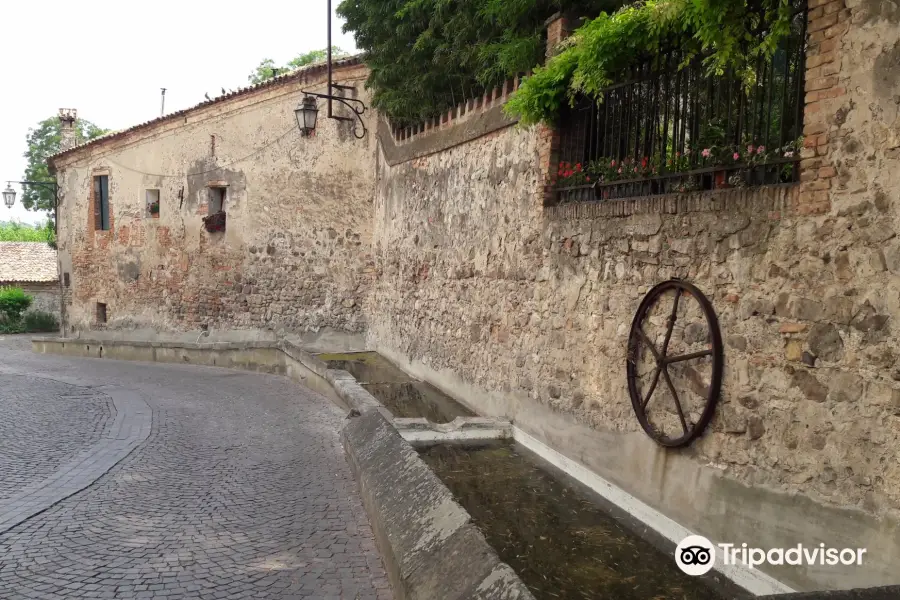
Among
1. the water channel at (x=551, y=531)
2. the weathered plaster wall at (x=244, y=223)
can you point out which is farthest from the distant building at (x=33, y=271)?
the water channel at (x=551, y=531)

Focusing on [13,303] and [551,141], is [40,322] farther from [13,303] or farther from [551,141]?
[551,141]

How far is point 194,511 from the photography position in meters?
4.69

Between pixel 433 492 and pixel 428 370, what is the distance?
206 inches

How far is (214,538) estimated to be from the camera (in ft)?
13.8

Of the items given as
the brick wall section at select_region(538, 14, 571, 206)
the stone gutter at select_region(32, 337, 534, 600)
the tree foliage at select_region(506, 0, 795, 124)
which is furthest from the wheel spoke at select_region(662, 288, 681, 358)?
the brick wall section at select_region(538, 14, 571, 206)

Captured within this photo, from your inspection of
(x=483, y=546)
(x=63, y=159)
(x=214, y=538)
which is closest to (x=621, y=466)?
(x=483, y=546)

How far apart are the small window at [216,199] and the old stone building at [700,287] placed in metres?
4.13

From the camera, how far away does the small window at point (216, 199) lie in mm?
16047

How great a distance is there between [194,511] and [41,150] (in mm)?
37836

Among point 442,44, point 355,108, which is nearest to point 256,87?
point 355,108

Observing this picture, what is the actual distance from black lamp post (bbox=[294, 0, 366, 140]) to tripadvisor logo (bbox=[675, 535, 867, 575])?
10.7 metres

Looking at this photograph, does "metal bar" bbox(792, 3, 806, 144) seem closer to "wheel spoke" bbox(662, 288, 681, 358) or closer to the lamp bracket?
"wheel spoke" bbox(662, 288, 681, 358)

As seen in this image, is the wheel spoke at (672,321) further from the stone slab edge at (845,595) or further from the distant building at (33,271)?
the distant building at (33,271)

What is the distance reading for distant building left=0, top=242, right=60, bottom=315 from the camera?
97.1ft
